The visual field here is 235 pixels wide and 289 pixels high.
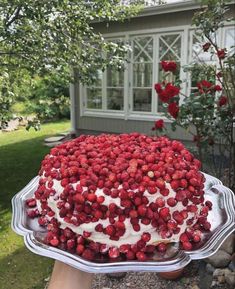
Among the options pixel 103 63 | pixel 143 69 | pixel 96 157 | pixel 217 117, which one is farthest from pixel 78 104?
pixel 96 157

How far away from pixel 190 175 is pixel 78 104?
22.5 ft

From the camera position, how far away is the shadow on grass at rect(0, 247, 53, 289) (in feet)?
7.51

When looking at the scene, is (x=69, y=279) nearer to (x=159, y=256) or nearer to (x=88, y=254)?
(x=88, y=254)

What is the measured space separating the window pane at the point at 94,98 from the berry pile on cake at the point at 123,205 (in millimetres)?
6445

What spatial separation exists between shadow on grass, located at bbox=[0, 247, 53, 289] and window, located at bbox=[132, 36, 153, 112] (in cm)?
454

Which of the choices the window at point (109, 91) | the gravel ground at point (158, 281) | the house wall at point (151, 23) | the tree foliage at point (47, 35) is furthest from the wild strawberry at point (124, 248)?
the window at point (109, 91)

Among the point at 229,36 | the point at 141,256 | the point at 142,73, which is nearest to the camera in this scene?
the point at 141,256

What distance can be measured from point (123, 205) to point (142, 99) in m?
5.97

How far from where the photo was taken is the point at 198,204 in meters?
0.94

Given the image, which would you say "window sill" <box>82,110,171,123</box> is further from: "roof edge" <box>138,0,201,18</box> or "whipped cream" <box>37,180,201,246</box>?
"whipped cream" <box>37,180,201,246</box>

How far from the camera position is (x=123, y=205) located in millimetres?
804

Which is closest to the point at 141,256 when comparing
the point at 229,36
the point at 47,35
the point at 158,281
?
the point at 158,281

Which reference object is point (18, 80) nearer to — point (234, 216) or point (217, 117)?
point (217, 117)

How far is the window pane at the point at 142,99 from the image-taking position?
6543mm
